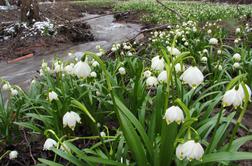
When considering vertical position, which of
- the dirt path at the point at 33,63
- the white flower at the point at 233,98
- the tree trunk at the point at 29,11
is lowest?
the dirt path at the point at 33,63

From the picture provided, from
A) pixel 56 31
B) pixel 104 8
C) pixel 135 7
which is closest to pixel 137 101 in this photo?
pixel 56 31

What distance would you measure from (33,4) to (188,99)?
349 inches

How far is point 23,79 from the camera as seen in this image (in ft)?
20.9

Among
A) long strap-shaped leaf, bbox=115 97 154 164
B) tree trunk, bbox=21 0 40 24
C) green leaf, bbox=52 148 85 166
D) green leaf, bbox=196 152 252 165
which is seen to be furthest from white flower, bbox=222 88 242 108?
tree trunk, bbox=21 0 40 24

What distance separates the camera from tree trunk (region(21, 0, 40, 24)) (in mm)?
10555

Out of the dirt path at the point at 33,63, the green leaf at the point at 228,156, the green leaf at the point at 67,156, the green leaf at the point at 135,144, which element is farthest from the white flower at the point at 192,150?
the dirt path at the point at 33,63

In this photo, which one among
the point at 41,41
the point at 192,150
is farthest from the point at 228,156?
the point at 41,41

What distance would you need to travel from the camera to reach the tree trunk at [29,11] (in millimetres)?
10555

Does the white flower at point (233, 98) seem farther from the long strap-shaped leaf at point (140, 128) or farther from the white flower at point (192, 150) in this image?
the long strap-shaped leaf at point (140, 128)

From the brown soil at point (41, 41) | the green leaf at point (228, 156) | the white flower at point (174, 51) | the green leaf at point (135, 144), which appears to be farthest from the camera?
the brown soil at point (41, 41)

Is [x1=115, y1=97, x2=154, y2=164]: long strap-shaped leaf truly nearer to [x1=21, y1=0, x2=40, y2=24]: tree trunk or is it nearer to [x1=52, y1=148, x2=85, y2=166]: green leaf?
[x1=52, y1=148, x2=85, y2=166]: green leaf

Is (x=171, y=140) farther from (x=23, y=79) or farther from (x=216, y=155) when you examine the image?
(x=23, y=79)

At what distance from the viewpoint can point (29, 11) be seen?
34.8ft

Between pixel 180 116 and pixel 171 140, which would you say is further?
pixel 171 140
